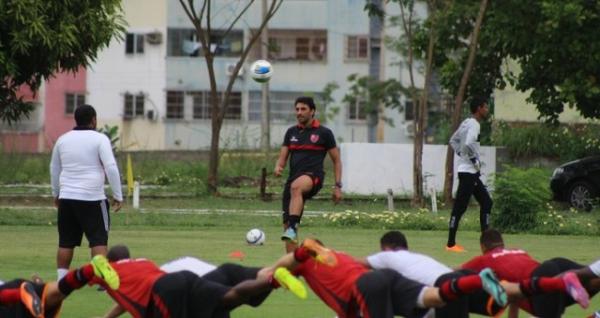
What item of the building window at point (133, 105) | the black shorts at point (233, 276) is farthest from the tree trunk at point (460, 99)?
the building window at point (133, 105)

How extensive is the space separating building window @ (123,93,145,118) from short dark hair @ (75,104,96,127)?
54488 millimetres

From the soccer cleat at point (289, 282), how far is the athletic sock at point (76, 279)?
146 centimetres

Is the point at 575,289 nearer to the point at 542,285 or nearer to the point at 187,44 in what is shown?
the point at 542,285

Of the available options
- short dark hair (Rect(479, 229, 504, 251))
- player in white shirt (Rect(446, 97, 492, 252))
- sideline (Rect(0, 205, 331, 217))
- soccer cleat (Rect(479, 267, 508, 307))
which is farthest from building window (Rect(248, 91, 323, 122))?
A: soccer cleat (Rect(479, 267, 508, 307))

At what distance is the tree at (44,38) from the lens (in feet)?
96.9

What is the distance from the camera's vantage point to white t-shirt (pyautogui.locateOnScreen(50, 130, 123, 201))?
14.7 meters

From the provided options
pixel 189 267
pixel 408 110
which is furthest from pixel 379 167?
pixel 408 110

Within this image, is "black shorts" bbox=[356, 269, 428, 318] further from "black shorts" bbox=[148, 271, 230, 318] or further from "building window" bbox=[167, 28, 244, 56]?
"building window" bbox=[167, 28, 244, 56]

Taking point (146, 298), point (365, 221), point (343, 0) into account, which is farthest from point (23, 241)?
point (343, 0)

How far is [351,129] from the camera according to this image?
70.6 metres

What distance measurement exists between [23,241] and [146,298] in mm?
10367

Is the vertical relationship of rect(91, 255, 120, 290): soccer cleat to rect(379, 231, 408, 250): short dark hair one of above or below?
below

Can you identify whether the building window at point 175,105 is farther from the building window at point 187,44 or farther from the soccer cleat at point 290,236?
the soccer cleat at point 290,236

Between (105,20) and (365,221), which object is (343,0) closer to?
(105,20)
